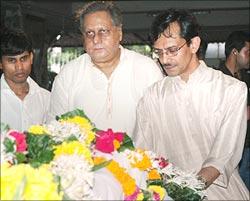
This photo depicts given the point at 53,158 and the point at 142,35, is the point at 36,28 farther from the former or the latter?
the point at 53,158

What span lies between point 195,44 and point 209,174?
55 cm

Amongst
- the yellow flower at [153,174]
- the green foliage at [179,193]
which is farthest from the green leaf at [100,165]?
the green foliage at [179,193]

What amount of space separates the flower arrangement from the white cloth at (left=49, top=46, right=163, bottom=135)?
0.90 metres

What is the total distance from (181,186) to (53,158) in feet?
2.04

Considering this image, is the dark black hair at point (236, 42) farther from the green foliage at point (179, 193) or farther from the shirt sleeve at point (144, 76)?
the green foliage at point (179, 193)

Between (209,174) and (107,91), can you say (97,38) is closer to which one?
(107,91)

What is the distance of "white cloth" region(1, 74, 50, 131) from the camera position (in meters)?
3.34

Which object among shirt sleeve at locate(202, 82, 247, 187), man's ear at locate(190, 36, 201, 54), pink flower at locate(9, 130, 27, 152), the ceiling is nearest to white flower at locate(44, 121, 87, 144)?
pink flower at locate(9, 130, 27, 152)

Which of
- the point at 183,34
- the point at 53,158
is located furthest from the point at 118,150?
the point at 183,34

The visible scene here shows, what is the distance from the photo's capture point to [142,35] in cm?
1023

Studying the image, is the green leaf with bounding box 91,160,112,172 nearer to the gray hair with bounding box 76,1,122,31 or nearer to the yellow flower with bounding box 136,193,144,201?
the yellow flower with bounding box 136,193,144,201

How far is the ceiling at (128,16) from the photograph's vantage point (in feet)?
25.8

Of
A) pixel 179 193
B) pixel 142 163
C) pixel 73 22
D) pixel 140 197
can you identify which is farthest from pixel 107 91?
pixel 73 22

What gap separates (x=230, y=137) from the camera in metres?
2.30
